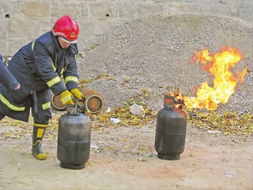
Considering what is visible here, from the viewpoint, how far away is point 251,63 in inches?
481

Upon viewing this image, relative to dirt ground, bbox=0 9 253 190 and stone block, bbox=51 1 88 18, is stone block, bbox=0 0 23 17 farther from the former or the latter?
dirt ground, bbox=0 9 253 190

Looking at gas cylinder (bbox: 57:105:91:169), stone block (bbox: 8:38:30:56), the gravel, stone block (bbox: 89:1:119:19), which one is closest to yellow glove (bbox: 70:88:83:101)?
gas cylinder (bbox: 57:105:91:169)

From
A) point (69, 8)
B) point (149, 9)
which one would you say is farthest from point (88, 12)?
point (149, 9)

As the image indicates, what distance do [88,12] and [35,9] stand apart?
1.39m

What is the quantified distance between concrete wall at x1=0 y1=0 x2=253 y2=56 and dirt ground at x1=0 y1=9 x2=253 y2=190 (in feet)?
1.00

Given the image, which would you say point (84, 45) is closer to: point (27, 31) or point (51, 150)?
point (27, 31)

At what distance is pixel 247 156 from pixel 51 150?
2882 millimetres

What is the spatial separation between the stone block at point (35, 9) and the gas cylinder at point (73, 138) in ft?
23.9

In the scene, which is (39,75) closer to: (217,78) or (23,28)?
(217,78)

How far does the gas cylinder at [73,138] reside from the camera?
6246 mm

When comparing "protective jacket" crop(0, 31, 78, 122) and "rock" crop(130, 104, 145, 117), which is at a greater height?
"protective jacket" crop(0, 31, 78, 122)

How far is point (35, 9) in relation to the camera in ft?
42.8

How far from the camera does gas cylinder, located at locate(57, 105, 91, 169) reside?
6.25 meters

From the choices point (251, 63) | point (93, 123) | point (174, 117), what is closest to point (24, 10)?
point (93, 123)
